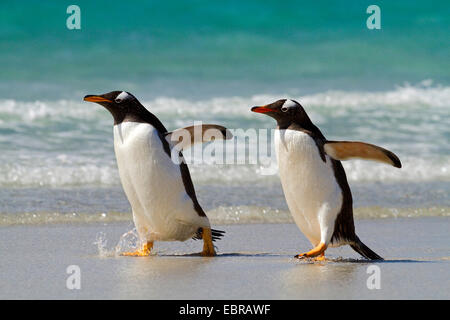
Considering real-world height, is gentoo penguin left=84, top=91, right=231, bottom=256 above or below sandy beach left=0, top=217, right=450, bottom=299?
above

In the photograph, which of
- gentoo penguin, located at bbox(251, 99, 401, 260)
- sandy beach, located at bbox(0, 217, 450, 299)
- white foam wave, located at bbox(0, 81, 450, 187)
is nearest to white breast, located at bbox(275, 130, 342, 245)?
gentoo penguin, located at bbox(251, 99, 401, 260)

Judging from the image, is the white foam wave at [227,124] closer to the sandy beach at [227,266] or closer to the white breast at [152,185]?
the sandy beach at [227,266]

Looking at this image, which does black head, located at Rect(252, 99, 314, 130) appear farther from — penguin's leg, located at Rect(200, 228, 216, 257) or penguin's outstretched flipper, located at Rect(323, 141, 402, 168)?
penguin's leg, located at Rect(200, 228, 216, 257)

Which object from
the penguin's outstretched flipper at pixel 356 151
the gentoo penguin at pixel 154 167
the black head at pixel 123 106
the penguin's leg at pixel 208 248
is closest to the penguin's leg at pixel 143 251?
the gentoo penguin at pixel 154 167

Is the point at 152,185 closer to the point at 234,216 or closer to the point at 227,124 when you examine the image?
the point at 234,216

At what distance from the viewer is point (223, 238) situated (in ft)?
19.5

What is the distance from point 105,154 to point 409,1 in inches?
676

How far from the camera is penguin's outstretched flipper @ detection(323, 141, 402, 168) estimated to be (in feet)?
15.3

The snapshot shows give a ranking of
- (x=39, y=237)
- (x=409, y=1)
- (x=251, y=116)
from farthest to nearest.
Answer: (x=409, y=1), (x=251, y=116), (x=39, y=237)

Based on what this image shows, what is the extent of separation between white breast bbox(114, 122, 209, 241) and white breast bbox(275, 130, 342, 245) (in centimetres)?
69

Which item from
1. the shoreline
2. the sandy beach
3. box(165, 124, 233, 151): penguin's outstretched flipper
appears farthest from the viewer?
the shoreline

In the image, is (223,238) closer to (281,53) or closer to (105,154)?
(105,154)

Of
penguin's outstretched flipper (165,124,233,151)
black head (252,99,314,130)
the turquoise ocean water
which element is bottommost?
penguin's outstretched flipper (165,124,233,151)

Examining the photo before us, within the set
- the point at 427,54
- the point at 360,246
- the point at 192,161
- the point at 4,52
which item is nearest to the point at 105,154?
the point at 192,161
